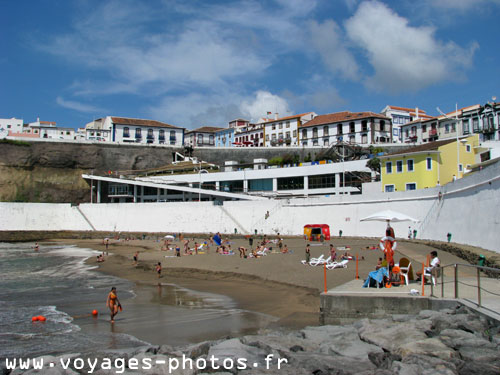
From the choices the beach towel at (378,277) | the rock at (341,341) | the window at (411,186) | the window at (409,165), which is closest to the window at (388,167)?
the window at (409,165)

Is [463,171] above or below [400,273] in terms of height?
above

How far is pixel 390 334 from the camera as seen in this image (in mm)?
9375

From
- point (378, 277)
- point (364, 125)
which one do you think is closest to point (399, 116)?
point (364, 125)

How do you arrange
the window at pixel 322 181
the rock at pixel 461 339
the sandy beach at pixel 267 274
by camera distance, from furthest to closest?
1. the window at pixel 322 181
2. the sandy beach at pixel 267 274
3. the rock at pixel 461 339

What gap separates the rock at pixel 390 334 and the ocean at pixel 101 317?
151 inches

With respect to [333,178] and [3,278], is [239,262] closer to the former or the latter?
[3,278]

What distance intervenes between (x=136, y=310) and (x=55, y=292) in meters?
6.27

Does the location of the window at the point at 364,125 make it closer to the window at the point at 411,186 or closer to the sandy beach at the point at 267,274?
the window at the point at 411,186

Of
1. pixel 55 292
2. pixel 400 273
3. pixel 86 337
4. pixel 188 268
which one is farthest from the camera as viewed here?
pixel 188 268

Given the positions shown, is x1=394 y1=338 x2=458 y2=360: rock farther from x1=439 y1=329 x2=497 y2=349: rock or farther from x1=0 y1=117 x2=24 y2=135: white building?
x1=0 y1=117 x2=24 y2=135: white building

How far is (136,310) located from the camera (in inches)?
630

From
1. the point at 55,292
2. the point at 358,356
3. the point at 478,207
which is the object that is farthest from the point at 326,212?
the point at 358,356

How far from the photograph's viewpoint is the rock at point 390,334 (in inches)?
348

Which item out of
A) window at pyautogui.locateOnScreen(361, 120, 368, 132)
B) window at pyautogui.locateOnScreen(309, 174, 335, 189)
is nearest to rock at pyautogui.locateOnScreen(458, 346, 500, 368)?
window at pyautogui.locateOnScreen(309, 174, 335, 189)
